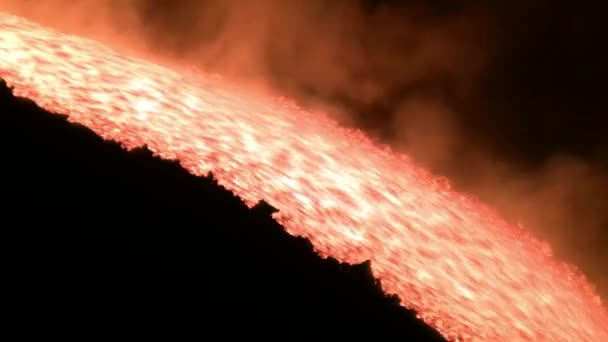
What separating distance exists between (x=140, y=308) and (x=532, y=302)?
8.03ft

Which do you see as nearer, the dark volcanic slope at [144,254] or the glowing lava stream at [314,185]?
the dark volcanic slope at [144,254]

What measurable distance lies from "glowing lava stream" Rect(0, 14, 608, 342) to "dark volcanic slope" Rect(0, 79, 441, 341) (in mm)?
→ 165

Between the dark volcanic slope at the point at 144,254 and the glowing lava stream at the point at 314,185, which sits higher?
the glowing lava stream at the point at 314,185

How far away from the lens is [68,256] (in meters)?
1.80

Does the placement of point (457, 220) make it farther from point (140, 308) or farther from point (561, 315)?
point (140, 308)

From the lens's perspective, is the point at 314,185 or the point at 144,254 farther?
the point at 314,185

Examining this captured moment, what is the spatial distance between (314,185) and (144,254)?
1211 mm

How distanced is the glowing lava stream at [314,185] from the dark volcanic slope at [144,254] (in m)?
0.16

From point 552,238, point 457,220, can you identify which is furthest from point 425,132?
point 457,220

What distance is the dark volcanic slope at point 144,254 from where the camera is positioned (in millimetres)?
1757

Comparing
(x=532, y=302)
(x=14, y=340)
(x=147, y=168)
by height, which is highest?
(x=532, y=302)

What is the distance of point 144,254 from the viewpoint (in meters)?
1.86

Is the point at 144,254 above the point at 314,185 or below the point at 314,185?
below

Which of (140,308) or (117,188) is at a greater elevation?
(117,188)
